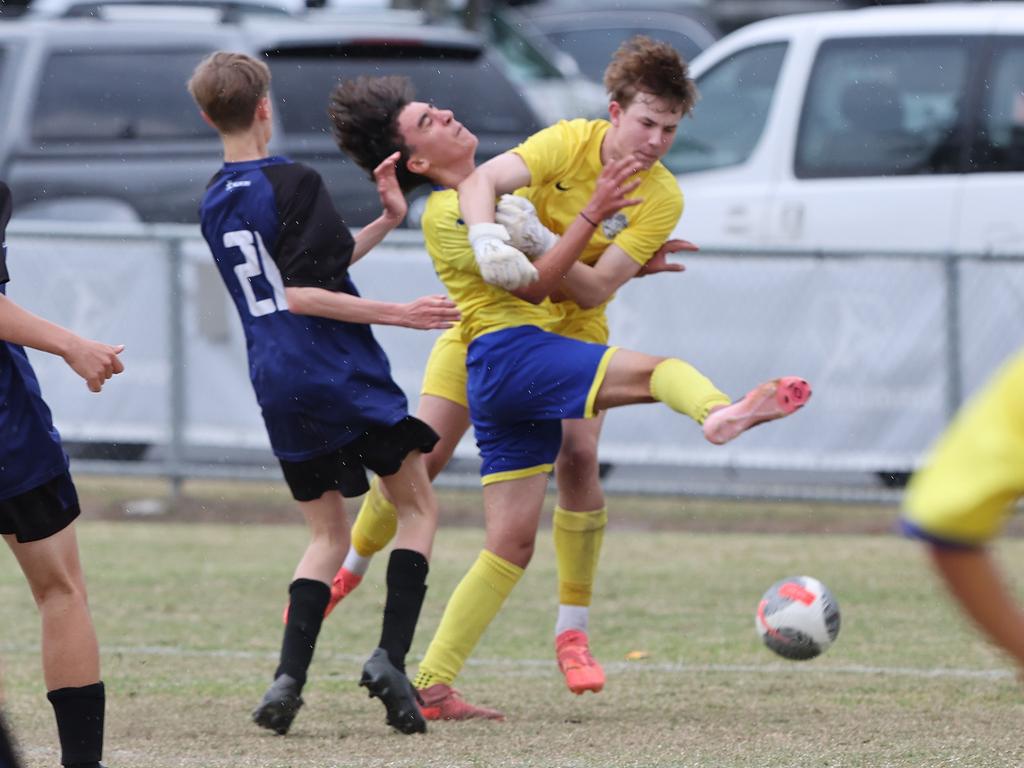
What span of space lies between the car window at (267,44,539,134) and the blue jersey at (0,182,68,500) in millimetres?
6803

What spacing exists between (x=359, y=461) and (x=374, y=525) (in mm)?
819

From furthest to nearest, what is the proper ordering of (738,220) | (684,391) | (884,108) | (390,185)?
(738,220)
(884,108)
(390,185)
(684,391)

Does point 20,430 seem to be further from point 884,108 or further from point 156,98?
point 156,98

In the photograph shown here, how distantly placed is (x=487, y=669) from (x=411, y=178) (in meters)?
1.69

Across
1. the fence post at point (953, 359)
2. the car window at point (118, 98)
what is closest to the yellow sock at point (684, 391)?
the fence post at point (953, 359)

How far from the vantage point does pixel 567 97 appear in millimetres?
15492

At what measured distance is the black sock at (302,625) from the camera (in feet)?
16.2

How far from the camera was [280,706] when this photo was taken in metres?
4.85

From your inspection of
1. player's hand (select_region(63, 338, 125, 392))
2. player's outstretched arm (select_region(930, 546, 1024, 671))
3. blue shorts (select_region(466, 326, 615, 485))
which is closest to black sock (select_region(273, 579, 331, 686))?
blue shorts (select_region(466, 326, 615, 485))

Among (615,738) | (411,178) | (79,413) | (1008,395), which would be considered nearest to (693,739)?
(615,738)

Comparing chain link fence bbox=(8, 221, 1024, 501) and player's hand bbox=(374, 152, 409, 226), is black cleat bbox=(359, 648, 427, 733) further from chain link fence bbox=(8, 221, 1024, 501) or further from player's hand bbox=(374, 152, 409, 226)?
chain link fence bbox=(8, 221, 1024, 501)

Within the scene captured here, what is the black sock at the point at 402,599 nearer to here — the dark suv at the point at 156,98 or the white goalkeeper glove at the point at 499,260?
the white goalkeeper glove at the point at 499,260

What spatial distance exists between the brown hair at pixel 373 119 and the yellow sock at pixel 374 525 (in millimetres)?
1107

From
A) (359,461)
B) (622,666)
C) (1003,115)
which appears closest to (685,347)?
(1003,115)
